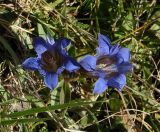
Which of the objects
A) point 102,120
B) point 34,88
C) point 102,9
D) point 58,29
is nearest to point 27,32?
point 58,29

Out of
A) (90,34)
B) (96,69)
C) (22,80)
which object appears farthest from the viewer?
(90,34)

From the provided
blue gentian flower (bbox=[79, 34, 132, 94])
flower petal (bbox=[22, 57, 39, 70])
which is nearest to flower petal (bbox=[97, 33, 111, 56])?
blue gentian flower (bbox=[79, 34, 132, 94])

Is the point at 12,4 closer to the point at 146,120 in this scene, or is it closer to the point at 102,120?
the point at 102,120

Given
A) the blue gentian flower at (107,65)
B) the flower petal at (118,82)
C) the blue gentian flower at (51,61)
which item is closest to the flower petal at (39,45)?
the blue gentian flower at (51,61)

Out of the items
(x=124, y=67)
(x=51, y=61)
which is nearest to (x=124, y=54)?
(x=124, y=67)

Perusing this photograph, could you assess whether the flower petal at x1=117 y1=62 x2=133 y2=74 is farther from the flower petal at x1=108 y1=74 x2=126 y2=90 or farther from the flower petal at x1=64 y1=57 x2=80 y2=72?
the flower petal at x1=64 y1=57 x2=80 y2=72

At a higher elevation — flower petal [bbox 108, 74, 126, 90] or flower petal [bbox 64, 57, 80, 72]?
flower petal [bbox 64, 57, 80, 72]

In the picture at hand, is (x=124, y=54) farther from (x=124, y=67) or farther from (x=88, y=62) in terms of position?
(x=88, y=62)
